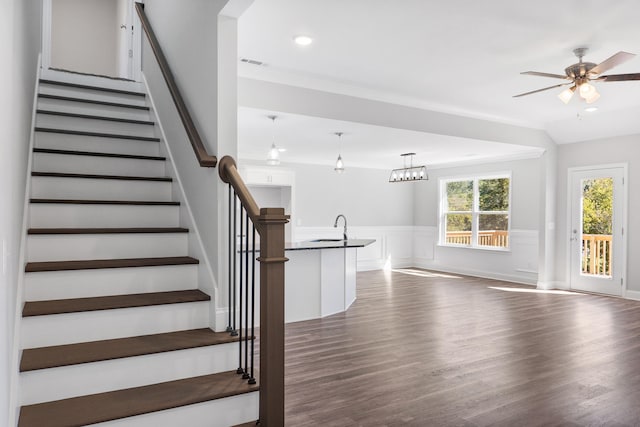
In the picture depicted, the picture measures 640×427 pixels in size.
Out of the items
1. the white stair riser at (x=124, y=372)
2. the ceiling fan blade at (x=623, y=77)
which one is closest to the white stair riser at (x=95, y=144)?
the white stair riser at (x=124, y=372)

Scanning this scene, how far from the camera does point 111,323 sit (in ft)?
7.57

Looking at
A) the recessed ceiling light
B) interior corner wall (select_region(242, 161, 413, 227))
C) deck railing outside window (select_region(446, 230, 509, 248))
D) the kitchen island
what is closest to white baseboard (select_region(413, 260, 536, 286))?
deck railing outside window (select_region(446, 230, 509, 248))

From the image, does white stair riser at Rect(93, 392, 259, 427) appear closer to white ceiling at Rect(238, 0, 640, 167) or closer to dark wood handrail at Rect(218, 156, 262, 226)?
dark wood handrail at Rect(218, 156, 262, 226)

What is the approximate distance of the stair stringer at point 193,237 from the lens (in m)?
2.51

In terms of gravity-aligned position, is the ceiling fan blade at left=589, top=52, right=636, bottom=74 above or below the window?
above

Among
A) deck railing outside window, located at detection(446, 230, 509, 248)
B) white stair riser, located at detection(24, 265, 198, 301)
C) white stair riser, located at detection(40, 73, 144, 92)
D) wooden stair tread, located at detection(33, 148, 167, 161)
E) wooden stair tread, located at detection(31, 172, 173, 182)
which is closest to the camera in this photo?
white stair riser, located at detection(24, 265, 198, 301)

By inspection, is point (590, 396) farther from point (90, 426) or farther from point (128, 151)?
point (128, 151)

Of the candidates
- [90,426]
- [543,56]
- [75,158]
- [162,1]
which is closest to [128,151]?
[75,158]

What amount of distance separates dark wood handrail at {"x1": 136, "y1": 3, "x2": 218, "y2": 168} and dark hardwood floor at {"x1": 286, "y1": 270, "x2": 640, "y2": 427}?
1.63 m

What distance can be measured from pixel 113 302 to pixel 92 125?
204cm

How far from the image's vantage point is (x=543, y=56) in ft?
13.9

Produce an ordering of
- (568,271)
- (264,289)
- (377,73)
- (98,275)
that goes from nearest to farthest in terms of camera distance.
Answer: (264,289)
(98,275)
(377,73)
(568,271)

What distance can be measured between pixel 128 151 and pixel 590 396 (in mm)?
3946

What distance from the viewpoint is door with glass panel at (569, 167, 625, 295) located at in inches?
270
